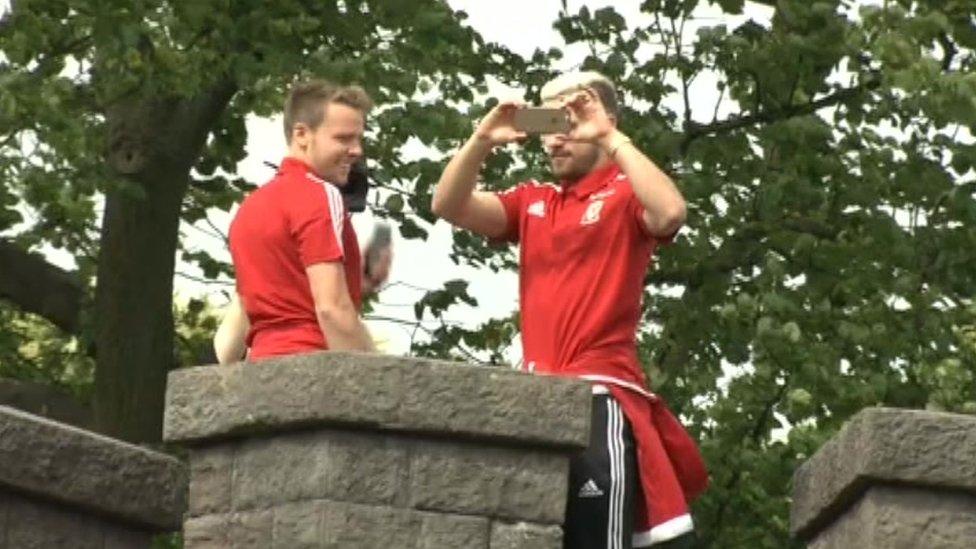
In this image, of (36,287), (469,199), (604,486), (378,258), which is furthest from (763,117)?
(604,486)

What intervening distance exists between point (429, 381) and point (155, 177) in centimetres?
1174

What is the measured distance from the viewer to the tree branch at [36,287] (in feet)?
65.8

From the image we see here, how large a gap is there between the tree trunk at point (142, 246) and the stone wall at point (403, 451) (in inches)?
429

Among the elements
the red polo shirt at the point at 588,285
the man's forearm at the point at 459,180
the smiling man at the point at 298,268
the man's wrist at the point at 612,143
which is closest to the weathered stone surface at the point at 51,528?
the smiling man at the point at 298,268

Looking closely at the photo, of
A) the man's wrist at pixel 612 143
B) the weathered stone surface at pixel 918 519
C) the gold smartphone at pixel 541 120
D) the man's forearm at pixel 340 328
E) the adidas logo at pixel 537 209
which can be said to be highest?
the gold smartphone at pixel 541 120

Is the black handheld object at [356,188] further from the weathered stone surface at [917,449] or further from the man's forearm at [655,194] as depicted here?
the weathered stone surface at [917,449]

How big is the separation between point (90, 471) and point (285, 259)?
35.2 inches

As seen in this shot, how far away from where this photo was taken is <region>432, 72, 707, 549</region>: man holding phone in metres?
8.19

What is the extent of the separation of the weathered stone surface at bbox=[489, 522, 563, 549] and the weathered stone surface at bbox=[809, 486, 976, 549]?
2.29 ft

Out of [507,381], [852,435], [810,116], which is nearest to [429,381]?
[507,381]

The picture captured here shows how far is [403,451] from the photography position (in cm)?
771

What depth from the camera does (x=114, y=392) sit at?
738 inches

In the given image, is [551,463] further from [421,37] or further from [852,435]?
[421,37]

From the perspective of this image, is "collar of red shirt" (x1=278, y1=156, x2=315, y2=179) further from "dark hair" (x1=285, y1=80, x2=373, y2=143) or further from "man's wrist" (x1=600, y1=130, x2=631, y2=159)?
"man's wrist" (x1=600, y1=130, x2=631, y2=159)
